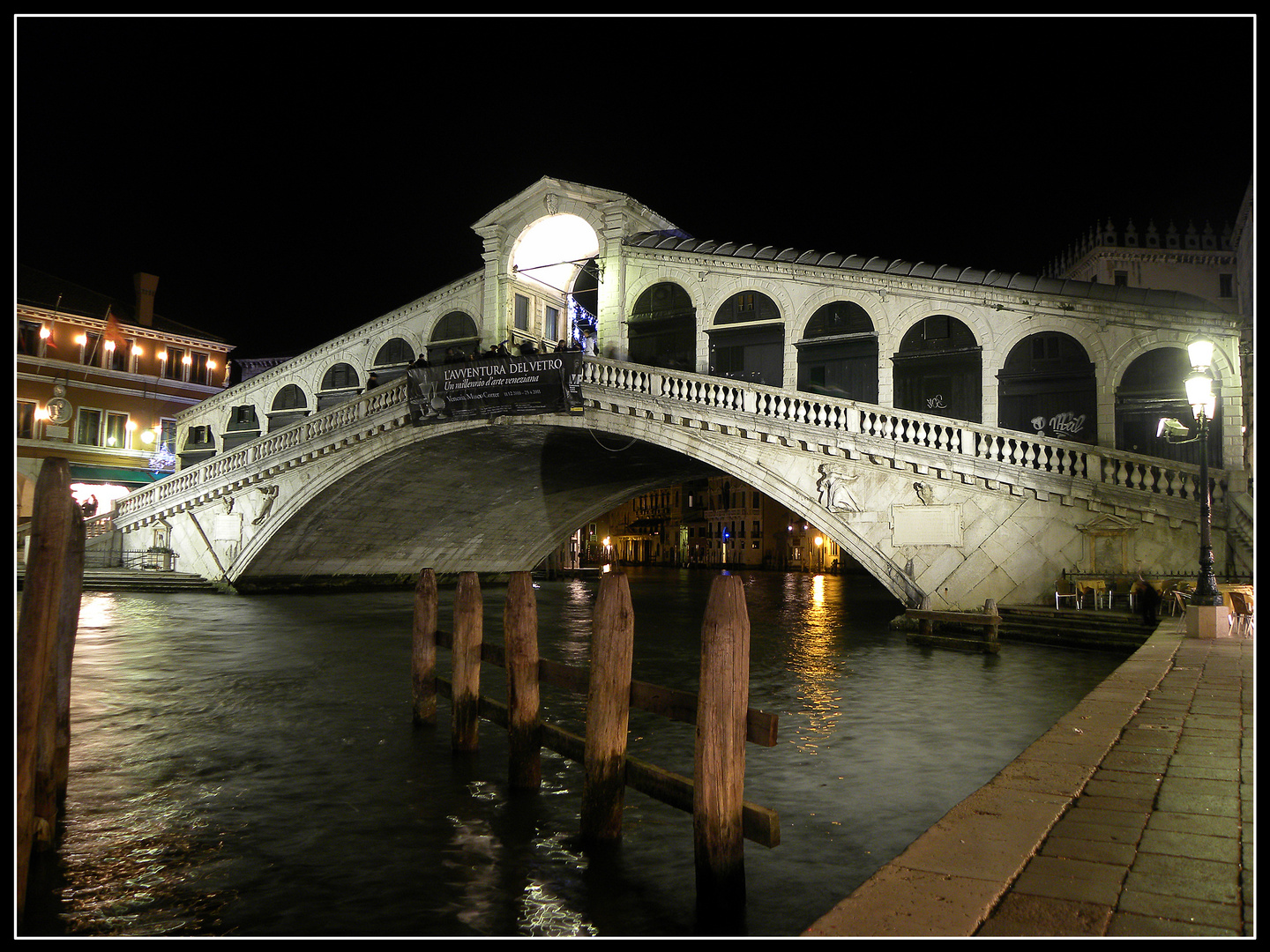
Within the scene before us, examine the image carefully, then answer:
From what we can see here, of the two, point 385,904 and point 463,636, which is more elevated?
point 463,636

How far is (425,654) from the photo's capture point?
26.7 feet

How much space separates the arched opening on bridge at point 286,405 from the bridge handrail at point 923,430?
40.7 ft

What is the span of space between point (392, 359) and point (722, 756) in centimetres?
2344

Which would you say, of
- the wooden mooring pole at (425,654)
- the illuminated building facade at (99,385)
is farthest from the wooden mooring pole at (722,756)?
the illuminated building facade at (99,385)

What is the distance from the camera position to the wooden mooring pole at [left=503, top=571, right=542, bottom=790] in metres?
6.07

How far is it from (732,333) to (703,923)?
17.3 meters

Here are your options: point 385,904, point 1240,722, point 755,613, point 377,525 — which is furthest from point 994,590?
point 377,525

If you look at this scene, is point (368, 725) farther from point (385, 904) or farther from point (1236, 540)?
point (1236, 540)

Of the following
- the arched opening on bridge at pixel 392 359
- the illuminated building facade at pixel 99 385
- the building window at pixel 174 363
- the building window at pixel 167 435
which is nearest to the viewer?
the arched opening on bridge at pixel 392 359

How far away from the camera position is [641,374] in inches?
734

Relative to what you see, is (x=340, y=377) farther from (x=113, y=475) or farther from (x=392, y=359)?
(x=113, y=475)

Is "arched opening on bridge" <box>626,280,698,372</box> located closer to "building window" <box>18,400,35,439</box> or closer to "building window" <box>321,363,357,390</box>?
"building window" <box>321,363,357,390</box>

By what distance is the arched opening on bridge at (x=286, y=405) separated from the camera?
27.2m

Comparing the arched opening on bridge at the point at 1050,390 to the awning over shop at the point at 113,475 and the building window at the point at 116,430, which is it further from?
the building window at the point at 116,430
